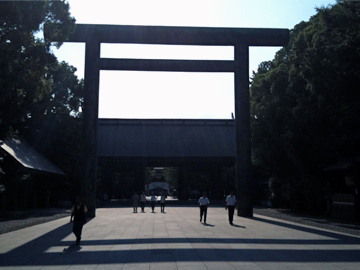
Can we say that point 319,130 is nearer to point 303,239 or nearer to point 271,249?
point 303,239

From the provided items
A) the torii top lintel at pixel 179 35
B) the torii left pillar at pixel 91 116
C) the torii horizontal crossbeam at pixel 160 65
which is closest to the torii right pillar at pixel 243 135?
the torii top lintel at pixel 179 35

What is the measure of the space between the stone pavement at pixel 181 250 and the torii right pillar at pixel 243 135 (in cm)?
776

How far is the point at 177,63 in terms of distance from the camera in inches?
846

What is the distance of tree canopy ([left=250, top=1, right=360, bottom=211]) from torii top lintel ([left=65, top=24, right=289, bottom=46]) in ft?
6.41

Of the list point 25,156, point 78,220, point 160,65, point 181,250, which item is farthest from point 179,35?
point 25,156

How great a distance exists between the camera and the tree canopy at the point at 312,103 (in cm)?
1858

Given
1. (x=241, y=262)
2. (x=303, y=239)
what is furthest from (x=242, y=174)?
(x=241, y=262)

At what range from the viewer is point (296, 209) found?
31781mm

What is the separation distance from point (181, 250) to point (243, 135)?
13.6m

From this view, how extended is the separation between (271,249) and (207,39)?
1376cm

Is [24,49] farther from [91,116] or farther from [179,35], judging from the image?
[179,35]

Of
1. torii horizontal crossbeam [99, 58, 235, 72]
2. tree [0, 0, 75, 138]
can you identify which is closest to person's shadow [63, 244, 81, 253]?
tree [0, 0, 75, 138]

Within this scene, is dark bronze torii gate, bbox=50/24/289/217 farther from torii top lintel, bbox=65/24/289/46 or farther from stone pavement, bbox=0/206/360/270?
stone pavement, bbox=0/206/360/270

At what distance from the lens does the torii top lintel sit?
68.2 ft
